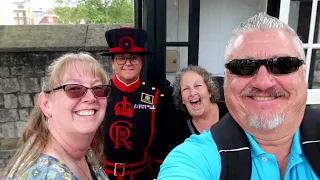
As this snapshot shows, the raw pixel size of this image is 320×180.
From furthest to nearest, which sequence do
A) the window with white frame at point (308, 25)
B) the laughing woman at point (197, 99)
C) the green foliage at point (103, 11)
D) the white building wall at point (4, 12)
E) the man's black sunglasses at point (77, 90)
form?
1. the green foliage at point (103, 11)
2. the white building wall at point (4, 12)
3. the window with white frame at point (308, 25)
4. the laughing woman at point (197, 99)
5. the man's black sunglasses at point (77, 90)

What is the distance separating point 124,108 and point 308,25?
169 cm

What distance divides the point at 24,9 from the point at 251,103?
3755 centimetres

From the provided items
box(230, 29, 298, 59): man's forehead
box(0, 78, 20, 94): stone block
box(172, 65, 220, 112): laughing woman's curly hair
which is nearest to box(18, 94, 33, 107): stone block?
box(0, 78, 20, 94): stone block

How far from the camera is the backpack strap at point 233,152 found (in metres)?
0.93

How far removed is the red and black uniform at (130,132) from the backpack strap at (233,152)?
108 cm

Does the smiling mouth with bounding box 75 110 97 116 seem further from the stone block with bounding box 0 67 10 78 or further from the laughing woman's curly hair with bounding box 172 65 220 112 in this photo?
the stone block with bounding box 0 67 10 78

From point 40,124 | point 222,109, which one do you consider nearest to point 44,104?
point 40,124

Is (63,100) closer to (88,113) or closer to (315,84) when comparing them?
(88,113)

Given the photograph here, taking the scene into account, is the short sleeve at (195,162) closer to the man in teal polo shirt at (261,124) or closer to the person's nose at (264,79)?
the man in teal polo shirt at (261,124)

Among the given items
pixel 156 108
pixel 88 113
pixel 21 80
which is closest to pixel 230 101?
pixel 88 113

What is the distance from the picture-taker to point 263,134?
3.34 ft

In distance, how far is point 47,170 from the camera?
105 cm

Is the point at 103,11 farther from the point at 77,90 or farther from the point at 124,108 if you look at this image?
the point at 77,90

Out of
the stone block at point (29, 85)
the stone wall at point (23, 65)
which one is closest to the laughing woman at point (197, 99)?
the stone wall at point (23, 65)
